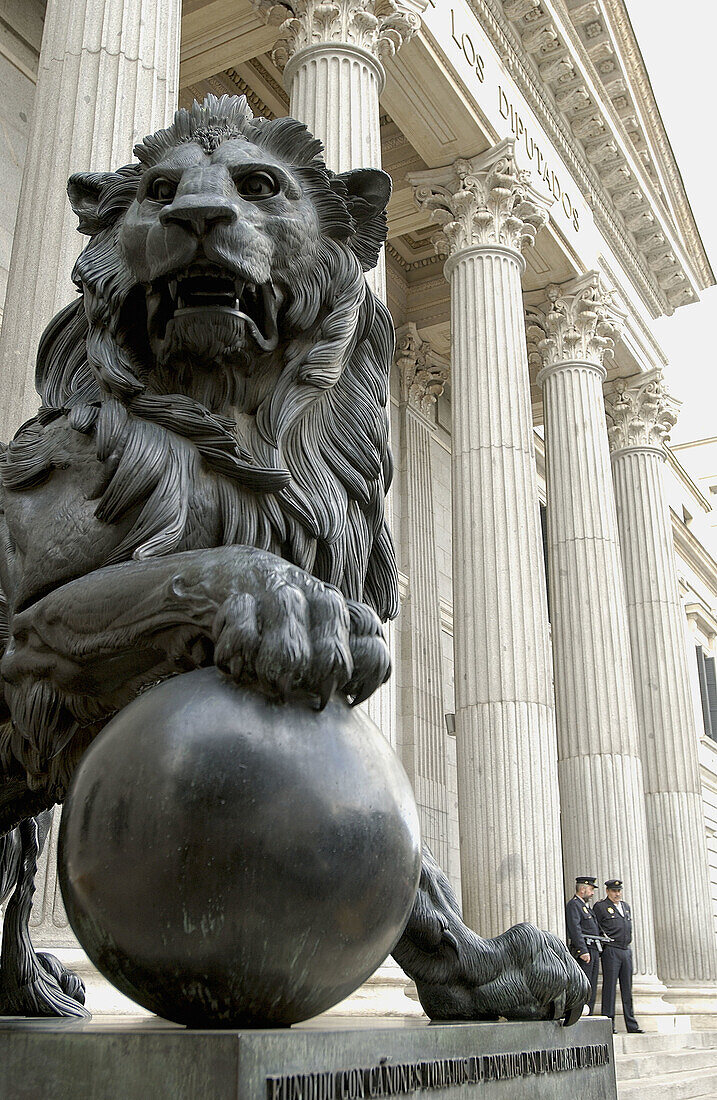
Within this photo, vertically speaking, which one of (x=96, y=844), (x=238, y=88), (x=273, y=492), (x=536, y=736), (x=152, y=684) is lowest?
(x=96, y=844)

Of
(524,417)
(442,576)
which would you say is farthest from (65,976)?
(442,576)

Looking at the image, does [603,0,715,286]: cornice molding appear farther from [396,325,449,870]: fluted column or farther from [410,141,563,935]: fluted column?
[396,325,449,870]: fluted column

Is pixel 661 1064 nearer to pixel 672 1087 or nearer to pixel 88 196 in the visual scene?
pixel 672 1087

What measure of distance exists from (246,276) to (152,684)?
2.69 feet

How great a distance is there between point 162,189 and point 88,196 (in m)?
0.30

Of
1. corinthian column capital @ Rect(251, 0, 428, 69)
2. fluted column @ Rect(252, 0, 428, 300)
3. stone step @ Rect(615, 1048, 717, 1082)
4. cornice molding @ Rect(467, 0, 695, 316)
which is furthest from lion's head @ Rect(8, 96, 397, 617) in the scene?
cornice molding @ Rect(467, 0, 695, 316)

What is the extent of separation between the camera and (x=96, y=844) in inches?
61.4

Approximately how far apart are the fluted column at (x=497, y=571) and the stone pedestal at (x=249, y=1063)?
10263mm

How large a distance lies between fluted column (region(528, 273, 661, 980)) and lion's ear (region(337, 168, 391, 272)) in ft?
45.2

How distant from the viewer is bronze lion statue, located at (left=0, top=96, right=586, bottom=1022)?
1.83 m

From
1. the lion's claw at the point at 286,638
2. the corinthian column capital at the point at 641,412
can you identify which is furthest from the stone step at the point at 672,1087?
the corinthian column capital at the point at 641,412

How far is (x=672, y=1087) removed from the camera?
9.36 meters

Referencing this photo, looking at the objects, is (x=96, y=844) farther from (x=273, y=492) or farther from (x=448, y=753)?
(x=448, y=753)

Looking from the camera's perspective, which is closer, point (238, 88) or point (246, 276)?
point (246, 276)
